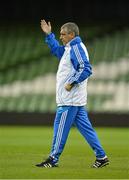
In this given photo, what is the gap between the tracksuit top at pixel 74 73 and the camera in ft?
28.5

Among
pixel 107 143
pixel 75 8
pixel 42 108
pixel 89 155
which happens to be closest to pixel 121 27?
pixel 75 8

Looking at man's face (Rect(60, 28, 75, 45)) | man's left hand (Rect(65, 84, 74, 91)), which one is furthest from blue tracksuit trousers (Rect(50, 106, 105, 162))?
man's face (Rect(60, 28, 75, 45))

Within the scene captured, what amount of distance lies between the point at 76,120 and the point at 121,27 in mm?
13809

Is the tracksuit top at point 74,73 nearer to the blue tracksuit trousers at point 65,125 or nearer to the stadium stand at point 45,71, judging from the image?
the blue tracksuit trousers at point 65,125

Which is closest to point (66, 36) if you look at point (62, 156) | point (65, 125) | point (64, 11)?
point (65, 125)

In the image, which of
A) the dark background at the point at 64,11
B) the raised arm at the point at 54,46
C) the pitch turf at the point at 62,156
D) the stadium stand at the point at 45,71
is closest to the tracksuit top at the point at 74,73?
the raised arm at the point at 54,46

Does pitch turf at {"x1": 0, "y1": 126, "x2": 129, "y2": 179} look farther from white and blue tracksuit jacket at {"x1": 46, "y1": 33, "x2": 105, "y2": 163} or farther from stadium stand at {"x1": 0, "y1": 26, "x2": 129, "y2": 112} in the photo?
stadium stand at {"x1": 0, "y1": 26, "x2": 129, "y2": 112}

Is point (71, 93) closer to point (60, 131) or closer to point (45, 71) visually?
point (60, 131)

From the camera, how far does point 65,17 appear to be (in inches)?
914

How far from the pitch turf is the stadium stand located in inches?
96.7

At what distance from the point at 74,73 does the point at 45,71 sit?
12.2 metres

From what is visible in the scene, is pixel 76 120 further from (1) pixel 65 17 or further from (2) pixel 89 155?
(1) pixel 65 17

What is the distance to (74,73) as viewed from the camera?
877 cm

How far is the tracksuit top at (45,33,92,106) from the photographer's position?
8.69 meters
